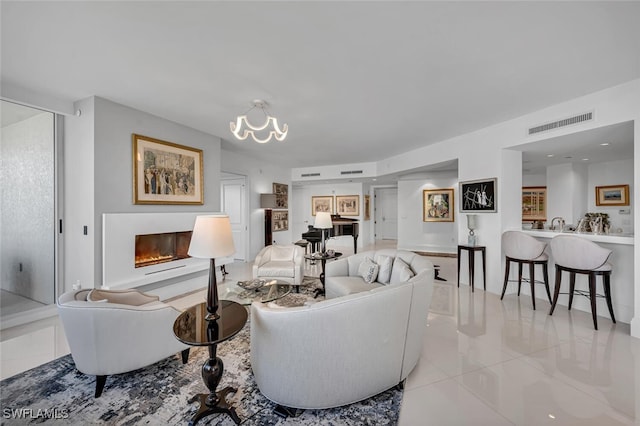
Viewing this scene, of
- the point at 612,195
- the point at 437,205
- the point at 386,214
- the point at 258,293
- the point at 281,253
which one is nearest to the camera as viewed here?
the point at 258,293

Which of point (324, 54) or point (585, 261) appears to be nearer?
point (324, 54)

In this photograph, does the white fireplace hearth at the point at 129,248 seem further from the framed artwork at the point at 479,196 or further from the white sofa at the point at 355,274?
the framed artwork at the point at 479,196

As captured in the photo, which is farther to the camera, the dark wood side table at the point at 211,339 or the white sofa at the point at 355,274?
the white sofa at the point at 355,274

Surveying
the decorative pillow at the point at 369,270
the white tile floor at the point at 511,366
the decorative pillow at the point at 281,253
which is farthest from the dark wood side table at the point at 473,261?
the decorative pillow at the point at 281,253

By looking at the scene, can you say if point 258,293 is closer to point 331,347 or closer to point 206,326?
point 206,326

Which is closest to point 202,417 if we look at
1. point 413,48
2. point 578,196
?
point 413,48

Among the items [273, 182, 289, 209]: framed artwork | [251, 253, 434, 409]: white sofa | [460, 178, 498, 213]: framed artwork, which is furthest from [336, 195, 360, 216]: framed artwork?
[251, 253, 434, 409]: white sofa

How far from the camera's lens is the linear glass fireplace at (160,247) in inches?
151

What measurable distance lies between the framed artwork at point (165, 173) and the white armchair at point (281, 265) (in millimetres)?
1543

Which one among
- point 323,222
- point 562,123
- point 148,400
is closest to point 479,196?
point 562,123

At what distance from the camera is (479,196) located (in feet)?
15.1

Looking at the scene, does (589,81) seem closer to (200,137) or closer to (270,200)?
(200,137)

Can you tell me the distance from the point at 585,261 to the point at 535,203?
4921 millimetres

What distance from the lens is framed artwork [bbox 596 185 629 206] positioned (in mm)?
5746
